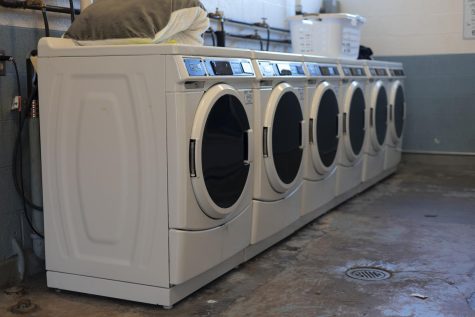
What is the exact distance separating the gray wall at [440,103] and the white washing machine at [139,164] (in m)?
3.72

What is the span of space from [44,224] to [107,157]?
1.61 ft

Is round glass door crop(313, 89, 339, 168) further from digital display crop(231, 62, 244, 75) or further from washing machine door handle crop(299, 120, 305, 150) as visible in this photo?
digital display crop(231, 62, 244, 75)

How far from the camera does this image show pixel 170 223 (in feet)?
7.60

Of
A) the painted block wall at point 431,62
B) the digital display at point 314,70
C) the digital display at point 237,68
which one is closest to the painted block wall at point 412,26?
the painted block wall at point 431,62

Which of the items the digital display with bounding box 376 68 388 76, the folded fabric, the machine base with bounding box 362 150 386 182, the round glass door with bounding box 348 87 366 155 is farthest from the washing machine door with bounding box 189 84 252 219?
the digital display with bounding box 376 68 388 76

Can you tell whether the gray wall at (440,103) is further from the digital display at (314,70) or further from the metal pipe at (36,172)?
the metal pipe at (36,172)

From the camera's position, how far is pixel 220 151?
2.47m

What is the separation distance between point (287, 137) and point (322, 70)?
764mm

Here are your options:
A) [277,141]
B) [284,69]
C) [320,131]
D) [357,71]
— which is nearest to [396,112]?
[357,71]

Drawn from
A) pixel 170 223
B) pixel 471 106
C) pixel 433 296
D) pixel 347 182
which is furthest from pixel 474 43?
pixel 170 223

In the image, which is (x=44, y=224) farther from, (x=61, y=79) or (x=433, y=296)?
(x=433, y=296)

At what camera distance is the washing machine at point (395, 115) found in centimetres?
509

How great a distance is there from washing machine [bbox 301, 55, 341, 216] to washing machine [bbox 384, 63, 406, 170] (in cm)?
129

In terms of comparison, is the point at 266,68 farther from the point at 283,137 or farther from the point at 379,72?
the point at 379,72
